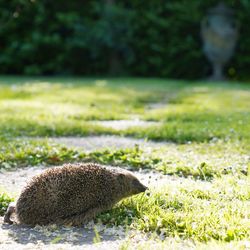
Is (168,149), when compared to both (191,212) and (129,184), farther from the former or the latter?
(191,212)

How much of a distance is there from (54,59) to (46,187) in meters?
20.1

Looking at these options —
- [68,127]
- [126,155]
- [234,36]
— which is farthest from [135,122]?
[234,36]

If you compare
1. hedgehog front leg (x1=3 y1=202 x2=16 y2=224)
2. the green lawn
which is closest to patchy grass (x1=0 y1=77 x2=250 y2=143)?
the green lawn

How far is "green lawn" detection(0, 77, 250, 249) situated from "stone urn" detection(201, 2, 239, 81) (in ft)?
22.6

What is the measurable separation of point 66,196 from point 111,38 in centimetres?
1860

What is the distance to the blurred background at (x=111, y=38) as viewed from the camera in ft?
72.4

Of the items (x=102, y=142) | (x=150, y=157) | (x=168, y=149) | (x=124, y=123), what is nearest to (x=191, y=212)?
(x=150, y=157)

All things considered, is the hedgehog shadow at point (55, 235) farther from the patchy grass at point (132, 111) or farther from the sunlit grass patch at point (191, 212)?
the patchy grass at point (132, 111)

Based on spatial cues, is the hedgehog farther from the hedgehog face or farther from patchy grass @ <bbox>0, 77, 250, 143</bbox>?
patchy grass @ <bbox>0, 77, 250, 143</bbox>

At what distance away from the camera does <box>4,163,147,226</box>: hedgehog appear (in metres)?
4.03

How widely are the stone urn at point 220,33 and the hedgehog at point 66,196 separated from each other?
17.6 m

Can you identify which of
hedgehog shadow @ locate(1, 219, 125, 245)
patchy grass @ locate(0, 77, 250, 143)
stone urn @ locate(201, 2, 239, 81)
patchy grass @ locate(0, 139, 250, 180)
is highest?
stone urn @ locate(201, 2, 239, 81)

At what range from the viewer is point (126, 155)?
6414 millimetres

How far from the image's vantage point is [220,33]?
69.4ft
